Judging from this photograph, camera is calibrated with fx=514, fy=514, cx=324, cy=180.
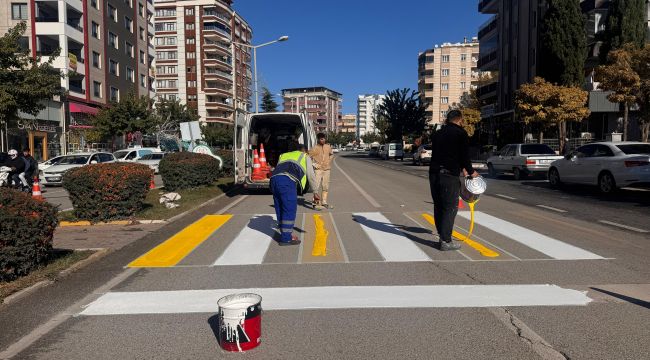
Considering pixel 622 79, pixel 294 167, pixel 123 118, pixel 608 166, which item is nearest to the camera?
pixel 294 167

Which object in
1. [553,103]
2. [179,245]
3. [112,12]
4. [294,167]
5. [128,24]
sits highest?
[112,12]

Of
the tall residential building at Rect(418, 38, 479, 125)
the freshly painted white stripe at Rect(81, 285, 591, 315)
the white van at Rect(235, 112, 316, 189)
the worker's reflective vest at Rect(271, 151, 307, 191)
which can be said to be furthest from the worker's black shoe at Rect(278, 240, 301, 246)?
the tall residential building at Rect(418, 38, 479, 125)

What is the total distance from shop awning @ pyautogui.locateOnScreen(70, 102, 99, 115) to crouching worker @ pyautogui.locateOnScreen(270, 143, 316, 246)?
3625cm

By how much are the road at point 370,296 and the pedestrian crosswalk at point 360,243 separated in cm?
4

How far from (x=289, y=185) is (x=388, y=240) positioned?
181 centimetres

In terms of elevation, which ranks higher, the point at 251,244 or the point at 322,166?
the point at 322,166

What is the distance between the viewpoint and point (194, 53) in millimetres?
88375

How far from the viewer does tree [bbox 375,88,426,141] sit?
7344 centimetres

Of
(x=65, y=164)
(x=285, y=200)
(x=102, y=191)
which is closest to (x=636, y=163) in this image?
(x=285, y=200)

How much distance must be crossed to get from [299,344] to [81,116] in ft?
136

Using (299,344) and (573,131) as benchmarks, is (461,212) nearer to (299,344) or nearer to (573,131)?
(299,344)

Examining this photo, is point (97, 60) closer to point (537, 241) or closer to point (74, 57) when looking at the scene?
point (74, 57)

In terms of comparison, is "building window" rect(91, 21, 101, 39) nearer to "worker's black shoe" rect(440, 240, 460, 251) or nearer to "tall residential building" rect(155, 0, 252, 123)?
"tall residential building" rect(155, 0, 252, 123)

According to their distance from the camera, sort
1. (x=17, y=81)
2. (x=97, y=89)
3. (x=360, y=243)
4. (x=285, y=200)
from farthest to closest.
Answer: (x=97, y=89) < (x=17, y=81) < (x=360, y=243) < (x=285, y=200)
